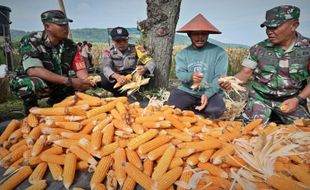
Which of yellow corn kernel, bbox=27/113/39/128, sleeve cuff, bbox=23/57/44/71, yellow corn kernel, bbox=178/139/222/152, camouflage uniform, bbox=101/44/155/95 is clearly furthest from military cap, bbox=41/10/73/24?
yellow corn kernel, bbox=178/139/222/152

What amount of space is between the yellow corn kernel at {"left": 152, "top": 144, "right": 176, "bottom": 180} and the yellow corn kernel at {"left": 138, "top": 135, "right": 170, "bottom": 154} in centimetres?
11

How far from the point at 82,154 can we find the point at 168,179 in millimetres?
857

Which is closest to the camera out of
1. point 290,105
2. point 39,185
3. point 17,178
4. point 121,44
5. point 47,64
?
point 39,185

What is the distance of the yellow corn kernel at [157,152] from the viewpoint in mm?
2602

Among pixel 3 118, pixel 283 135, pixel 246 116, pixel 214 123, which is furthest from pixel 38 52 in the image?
pixel 283 135

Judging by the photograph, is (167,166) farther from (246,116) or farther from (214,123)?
(246,116)

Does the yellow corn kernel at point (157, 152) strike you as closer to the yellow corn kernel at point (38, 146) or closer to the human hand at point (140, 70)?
the yellow corn kernel at point (38, 146)

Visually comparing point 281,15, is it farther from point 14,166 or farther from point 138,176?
point 14,166

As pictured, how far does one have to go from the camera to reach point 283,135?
285cm

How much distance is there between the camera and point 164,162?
2.53 metres

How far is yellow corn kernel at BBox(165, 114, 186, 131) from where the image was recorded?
122 inches

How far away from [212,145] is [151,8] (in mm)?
4010

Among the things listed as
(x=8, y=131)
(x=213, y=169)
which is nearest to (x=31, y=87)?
(x=8, y=131)

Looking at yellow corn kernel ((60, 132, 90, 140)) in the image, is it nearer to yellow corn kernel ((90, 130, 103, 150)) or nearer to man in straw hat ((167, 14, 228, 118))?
yellow corn kernel ((90, 130, 103, 150))
